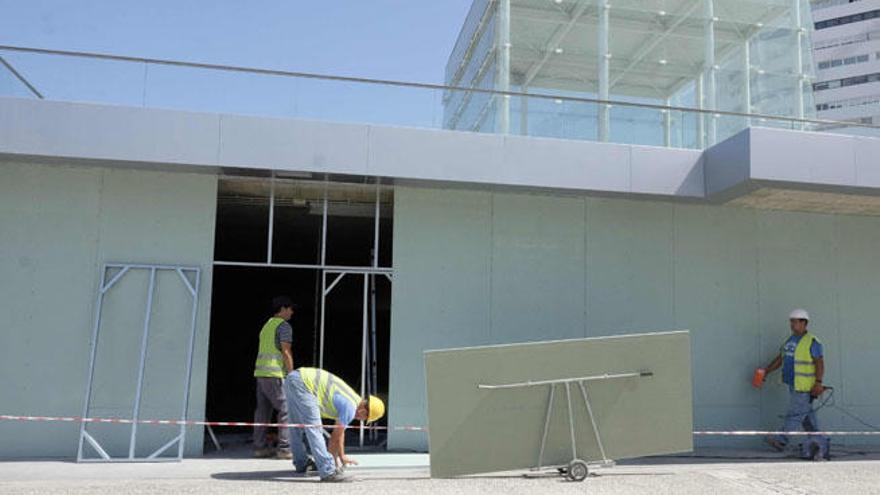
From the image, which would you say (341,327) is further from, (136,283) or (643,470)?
(643,470)

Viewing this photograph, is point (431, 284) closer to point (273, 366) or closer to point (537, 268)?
point (537, 268)

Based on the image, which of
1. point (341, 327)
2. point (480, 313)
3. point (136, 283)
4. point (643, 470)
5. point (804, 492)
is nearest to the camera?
point (804, 492)

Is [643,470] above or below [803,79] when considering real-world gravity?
below

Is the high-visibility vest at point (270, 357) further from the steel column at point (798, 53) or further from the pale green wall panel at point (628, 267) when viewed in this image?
the steel column at point (798, 53)

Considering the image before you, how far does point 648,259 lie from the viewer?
388 inches

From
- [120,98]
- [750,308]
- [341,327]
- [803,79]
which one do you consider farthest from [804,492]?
[803,79]

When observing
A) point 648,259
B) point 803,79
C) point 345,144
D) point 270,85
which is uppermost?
point 803,79

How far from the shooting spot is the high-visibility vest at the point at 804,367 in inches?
356

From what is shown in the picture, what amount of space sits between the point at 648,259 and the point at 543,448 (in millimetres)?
3927

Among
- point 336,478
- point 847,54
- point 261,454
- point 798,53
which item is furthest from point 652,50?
point 847,54

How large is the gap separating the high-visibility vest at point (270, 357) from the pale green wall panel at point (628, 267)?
12.7 ft

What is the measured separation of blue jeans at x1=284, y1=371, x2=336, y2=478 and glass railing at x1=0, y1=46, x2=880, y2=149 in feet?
10.5

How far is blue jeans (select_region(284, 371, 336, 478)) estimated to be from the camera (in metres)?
6.77

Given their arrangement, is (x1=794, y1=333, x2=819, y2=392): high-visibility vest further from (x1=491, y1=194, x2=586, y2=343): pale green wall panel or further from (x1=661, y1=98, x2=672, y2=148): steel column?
(x1=661, y1=98, x2=672, y2=148): steel column
